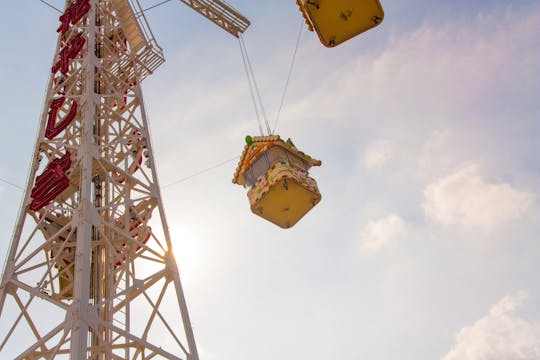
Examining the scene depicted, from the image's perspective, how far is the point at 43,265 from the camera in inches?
517

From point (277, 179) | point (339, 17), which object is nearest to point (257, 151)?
point (277, 179)

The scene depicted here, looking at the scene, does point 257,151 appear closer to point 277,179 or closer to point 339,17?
point 277,179

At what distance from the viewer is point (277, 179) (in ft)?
45.9

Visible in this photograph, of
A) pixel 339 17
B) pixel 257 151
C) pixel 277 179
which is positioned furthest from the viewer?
pixel 257 151

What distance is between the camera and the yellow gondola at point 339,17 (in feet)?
40.8

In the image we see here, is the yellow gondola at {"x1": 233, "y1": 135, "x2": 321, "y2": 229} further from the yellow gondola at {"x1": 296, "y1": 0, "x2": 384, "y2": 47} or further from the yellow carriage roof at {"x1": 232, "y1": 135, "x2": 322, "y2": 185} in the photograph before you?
the yellow gondola at {"x1": 296, "y1": 0, "x2": 384, "y2": 47}

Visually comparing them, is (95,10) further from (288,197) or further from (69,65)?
(288,197)

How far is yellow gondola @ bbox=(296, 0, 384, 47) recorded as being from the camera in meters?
12.4

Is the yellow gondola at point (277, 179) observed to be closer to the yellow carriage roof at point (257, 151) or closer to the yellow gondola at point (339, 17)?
the yellow carriage roof at point (257, 151)

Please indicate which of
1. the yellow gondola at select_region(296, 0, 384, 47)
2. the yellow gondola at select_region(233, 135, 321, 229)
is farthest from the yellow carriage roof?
the yellow gondola at select_region(296, 0, 384, 47)

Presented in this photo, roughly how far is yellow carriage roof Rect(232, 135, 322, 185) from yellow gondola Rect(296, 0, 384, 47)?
3210mm

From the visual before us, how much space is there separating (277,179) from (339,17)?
13.0ft

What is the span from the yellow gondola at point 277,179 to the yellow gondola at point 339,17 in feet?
10.7

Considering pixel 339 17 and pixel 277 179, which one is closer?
pixel 339 17
